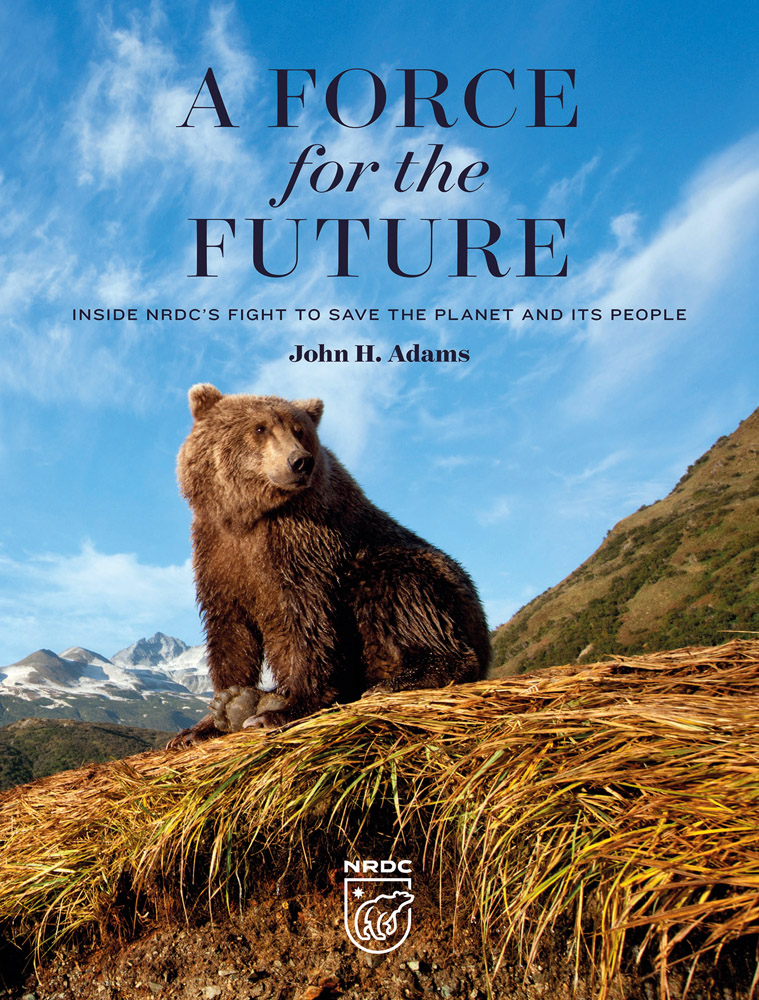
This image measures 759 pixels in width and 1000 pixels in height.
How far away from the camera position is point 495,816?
2703mm

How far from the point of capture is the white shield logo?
280cm

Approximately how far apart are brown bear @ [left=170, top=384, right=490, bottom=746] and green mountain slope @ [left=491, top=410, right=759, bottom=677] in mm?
20490

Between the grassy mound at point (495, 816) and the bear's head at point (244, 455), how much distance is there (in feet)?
5.17

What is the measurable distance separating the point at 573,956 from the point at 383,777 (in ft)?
3.12

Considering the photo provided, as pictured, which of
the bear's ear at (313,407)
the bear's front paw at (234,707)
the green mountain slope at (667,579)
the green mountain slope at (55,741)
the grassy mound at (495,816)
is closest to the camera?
the grassy mound at (495,816)

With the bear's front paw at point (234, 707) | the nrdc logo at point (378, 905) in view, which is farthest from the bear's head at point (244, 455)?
the nrdc logo at point (378, 905)

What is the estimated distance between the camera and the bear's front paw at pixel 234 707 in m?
4.81

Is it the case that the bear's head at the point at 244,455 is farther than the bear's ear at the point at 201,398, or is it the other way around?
the bear's ear at the point at 201,398

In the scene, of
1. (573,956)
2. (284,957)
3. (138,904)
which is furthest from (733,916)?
(138,904)

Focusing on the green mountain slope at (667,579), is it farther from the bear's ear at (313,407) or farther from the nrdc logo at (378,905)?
the nrdc logo at (378,905)

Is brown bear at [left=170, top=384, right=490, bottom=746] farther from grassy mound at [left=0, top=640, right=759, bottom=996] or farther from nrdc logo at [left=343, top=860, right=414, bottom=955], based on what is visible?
nrdc logo at [left=343, top=860, right=414, bottom=955]

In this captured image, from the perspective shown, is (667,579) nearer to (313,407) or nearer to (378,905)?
(313,407)

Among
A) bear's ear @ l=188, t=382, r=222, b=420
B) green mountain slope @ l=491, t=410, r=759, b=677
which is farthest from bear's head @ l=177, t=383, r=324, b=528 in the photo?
green mountain slope @ l=491, t=410, r=759, b=677

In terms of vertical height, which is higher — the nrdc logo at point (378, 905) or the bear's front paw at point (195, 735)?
the bear's front paw at point (195, 735)
